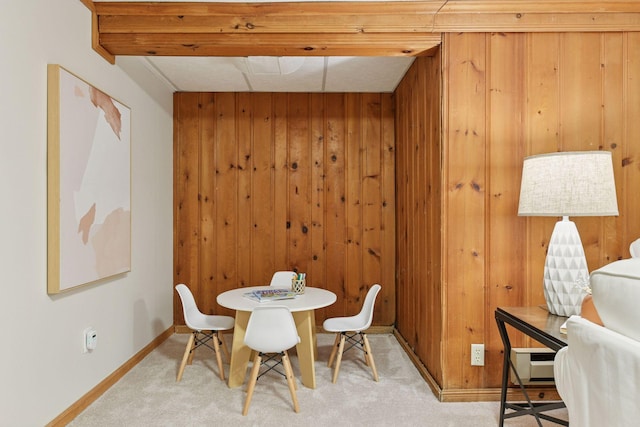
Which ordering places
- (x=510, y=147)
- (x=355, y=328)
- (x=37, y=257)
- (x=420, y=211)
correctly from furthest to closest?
(x=420, y=211)
(x=355, y=328)
(x=510, y=147)
(x=37, y=257)

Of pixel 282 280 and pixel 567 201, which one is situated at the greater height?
pixel 567 201

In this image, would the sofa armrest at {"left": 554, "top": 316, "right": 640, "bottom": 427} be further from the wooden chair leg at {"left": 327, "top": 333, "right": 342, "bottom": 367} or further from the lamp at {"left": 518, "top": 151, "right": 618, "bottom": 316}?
the wooden chair leg at {"left": 327, "top": 333, "right": 342, "bottom": 367}

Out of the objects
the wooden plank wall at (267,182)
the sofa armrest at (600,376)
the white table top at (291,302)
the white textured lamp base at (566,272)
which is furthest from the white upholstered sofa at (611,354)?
the wooden plank wall at (267,182)

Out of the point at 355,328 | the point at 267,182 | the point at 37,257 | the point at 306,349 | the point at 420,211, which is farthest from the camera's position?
the point at 267,182

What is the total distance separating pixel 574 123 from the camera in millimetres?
2529

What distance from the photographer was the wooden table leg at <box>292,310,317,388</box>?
2.69m

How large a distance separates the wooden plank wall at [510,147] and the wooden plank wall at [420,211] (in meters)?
0.11

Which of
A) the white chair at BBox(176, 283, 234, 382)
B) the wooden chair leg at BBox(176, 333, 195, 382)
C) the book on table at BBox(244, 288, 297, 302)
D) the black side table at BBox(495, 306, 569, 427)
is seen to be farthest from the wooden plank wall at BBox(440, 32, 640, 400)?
the wooden chair leg at BBox(176, 333, 195, 382)

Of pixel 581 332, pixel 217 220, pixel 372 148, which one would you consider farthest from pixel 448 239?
pixel 217 220

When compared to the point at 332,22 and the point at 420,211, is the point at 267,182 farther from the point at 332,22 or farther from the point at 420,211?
the point at 332,22

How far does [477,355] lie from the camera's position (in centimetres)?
254

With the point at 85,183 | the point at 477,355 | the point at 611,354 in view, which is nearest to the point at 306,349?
the point at 477,355

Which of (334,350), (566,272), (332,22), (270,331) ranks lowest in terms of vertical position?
(334,350)

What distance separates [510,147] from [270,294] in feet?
6.36
